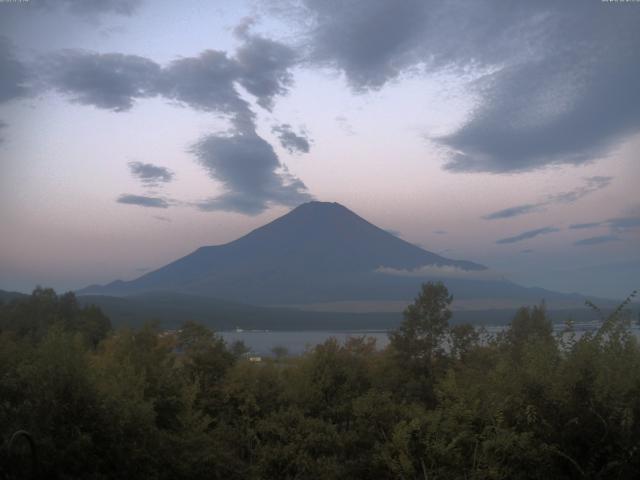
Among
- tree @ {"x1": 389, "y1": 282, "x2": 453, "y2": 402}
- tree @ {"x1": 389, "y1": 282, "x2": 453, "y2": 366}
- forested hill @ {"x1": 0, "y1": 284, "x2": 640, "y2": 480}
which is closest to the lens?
forested hill @ {"x1": 0, "y1": 284, "x2": 640, "y2": 480}

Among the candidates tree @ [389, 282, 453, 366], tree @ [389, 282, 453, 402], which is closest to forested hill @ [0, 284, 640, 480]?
tree @ [389, 282, 453, 402]

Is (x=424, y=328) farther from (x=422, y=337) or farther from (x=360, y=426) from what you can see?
(x=360, y=426)

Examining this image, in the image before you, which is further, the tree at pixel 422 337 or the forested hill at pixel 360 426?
the tree at pixel 422 337

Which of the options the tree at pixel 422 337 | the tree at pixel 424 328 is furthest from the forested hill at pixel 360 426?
the tree at pixel 424 328

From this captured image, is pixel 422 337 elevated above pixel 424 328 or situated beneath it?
situated beneath

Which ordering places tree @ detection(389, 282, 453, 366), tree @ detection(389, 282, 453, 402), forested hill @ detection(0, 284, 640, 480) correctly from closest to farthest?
Result: forested hill @ detection(0, 284, 640, 480) → tree @ detection(389, 282, 453, 402) → tree @ detection(389, 282, 453, 366)

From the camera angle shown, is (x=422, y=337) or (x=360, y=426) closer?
(x=360, y=426)

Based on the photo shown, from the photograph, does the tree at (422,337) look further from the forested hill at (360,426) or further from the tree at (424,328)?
the forested hill at (360,426)

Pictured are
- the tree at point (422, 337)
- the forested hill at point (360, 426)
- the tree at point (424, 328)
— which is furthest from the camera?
the tree at point (424, 328)

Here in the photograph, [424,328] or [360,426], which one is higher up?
[424,328]

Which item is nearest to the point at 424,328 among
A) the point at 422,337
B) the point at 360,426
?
the point at 422,337

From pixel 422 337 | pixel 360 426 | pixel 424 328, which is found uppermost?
pixel 424 328

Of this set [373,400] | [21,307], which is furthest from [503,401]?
[21,307]

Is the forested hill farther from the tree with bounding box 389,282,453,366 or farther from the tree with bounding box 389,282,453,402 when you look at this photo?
the tree with bounding box 389,282,453,366
